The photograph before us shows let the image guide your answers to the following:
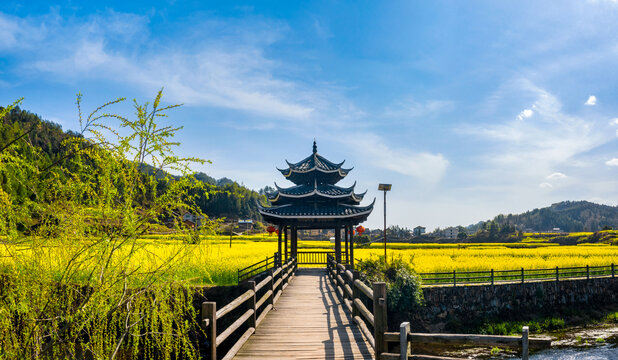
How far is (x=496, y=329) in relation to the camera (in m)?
17.2

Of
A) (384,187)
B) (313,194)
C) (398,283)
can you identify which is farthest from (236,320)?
(384,187)

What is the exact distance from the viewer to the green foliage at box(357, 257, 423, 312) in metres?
15.2

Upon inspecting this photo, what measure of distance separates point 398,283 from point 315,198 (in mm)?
5287

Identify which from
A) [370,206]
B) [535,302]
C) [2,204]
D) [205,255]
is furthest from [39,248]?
[535,302]

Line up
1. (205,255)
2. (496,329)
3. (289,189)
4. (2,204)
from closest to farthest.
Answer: (2,204) < (205,255) < (496,329) < (289,189)

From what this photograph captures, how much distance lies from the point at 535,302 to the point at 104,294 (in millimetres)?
21260

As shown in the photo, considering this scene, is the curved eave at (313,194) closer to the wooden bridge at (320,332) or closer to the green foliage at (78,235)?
the wooden bridge at (320,332)

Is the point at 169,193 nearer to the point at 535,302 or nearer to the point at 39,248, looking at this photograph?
the point at 39,248

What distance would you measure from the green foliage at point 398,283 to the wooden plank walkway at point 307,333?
166 inches

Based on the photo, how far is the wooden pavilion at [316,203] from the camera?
17141 mm

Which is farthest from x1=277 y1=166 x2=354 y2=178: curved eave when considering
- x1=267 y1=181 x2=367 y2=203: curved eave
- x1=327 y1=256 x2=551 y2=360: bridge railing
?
x1=327 y1=256 x2=551 y2=360: bridge railing

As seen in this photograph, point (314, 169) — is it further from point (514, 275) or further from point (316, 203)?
point (514, 275)

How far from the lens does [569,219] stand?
161 meters

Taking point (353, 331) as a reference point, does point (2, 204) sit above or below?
above
